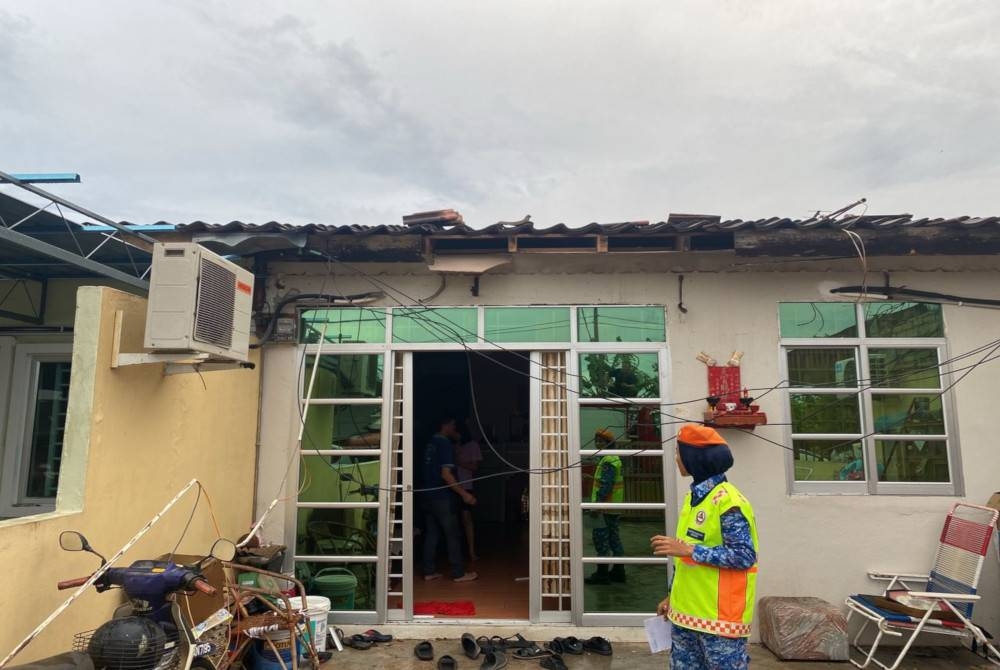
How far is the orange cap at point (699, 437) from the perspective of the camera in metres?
3.42

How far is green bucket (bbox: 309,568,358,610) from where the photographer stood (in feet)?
18.5

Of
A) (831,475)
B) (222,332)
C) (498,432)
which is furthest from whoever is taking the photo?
(498,432)

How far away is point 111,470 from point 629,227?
4.08 metres

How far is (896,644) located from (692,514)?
136 inches

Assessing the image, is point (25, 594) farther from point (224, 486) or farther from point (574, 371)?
point (574, 371)

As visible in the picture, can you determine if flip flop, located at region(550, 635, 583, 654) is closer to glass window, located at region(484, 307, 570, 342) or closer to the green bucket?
the green bucket

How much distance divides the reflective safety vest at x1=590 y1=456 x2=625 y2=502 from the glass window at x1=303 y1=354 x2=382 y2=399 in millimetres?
2147

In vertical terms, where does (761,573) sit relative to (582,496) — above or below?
below

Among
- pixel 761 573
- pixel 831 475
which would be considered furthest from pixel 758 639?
pixel 831 475

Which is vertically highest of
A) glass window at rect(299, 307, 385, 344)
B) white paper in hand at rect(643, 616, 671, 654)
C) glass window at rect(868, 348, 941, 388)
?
glass window at rect(299, 307, 385, 344)

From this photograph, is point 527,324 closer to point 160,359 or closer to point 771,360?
point 771,360

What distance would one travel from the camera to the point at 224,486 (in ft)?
17.5

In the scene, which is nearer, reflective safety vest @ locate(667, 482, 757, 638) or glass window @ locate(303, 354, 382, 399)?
reflective safety vest @ locate(667, 482, 757, 638)

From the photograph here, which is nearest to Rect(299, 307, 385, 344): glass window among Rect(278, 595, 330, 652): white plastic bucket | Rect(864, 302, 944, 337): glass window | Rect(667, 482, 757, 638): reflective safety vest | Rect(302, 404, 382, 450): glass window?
Rect(302, 404, 382, 450): glass window
